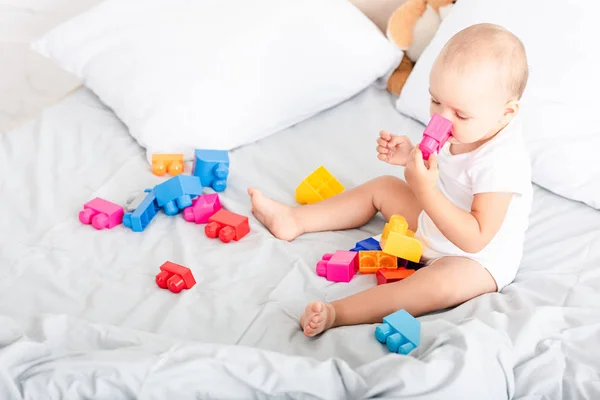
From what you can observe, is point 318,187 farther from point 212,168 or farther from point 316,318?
point 316,318

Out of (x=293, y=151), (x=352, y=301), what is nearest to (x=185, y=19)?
(x=293, y=151)

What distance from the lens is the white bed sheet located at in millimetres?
888

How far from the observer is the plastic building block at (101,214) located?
1343mm

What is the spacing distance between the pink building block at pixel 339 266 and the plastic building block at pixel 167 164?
0.43m

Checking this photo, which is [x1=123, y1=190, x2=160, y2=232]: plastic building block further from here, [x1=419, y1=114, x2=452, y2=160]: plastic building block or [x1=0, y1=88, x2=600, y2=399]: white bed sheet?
[x1=419, y1=114, x2=452, y2=160]: plastic building block

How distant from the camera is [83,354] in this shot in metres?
0.93

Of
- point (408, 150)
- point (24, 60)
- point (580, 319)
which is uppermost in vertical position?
point (408, 150)

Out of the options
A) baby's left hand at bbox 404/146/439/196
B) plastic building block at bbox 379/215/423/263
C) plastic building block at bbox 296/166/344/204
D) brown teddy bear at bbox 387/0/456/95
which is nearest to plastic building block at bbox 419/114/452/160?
baby's left hand at bbox 404/146/439/196

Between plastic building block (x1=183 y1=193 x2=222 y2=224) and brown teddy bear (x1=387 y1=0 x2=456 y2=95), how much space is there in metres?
0.62

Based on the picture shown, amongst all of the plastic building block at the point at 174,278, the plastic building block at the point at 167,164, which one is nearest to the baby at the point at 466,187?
the plastic building block at the point at 174,278

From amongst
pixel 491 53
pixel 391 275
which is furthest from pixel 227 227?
pixel 491 53

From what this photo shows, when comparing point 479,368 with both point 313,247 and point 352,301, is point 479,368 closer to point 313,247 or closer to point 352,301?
point 352,301

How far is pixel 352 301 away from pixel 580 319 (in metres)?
0.35

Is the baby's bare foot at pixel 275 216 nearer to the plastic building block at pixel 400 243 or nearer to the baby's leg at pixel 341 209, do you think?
the baby's leg at pixel 341 209
